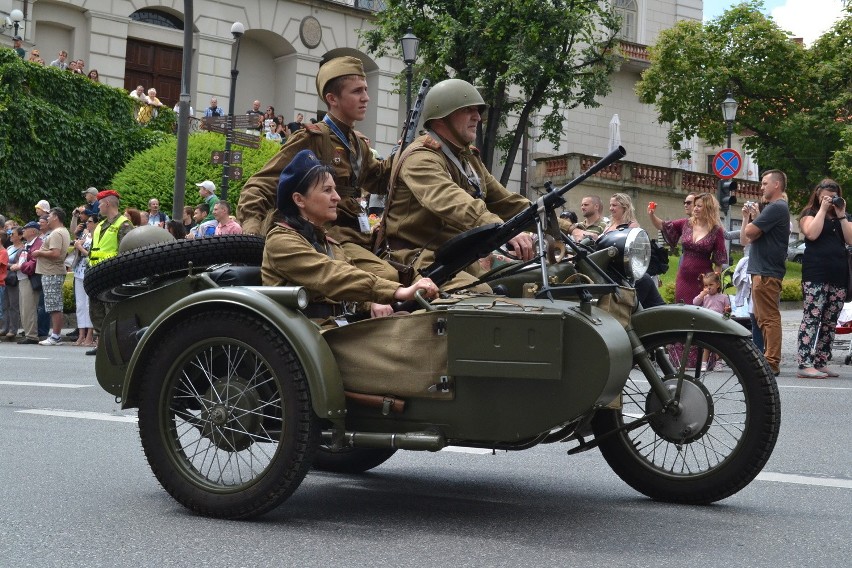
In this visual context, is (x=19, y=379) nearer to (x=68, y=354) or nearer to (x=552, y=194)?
(x=68, y=354)

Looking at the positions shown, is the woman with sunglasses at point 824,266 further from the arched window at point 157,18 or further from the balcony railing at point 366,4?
the balcony railing at point 366,4

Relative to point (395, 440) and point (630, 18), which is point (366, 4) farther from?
point (395, 440)

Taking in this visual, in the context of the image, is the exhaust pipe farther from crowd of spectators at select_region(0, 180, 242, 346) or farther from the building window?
the building window

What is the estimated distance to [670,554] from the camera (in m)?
4.75

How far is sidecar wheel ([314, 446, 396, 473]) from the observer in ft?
21.5

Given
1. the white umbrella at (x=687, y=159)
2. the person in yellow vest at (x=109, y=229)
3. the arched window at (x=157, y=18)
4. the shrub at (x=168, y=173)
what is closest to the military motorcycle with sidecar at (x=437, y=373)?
the person in yellow vest at (x=109, y=229)

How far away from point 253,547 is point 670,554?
1.53m

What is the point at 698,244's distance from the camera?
525 inches

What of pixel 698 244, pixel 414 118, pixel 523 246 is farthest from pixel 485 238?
pixel 698 244

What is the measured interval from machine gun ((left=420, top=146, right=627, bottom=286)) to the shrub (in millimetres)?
20774

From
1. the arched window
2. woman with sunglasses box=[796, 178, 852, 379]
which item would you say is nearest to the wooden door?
the arched window

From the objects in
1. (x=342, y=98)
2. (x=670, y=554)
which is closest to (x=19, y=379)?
(x=342, y=98)

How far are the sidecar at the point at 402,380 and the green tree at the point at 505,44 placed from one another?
27.8 meters

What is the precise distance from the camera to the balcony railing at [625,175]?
47.6m
